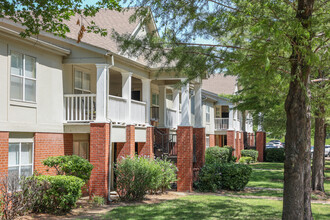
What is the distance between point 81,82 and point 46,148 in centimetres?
366

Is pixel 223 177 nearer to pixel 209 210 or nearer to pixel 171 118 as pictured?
pixel 171 118

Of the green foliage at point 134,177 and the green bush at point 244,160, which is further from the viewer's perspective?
the green bush at point 244,160

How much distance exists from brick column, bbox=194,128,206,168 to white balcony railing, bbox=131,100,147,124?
3338 millimetres

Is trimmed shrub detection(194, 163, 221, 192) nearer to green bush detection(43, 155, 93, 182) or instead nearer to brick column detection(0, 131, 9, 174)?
green bush detection(43, 155, 93, 182)

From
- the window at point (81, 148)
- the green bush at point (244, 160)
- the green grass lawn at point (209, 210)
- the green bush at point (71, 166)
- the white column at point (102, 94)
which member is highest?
the white column at point (102, 94)

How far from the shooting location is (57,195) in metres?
12.7

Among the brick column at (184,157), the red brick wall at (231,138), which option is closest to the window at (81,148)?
the brick column at (184,157)

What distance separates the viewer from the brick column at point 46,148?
14398 millimetres

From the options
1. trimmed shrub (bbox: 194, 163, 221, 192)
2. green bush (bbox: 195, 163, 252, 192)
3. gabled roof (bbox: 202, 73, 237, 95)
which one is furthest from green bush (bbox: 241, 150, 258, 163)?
trimmed shrub (bbox: 194, 163, 221, 192)

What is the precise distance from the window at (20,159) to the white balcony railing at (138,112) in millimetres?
5486

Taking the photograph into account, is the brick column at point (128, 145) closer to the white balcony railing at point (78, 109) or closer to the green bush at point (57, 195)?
the white balcony railing at point (78, 109)

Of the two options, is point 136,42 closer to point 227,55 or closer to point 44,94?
point 227,55

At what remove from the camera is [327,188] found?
21.3 metres

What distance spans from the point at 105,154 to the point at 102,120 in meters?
1.24
